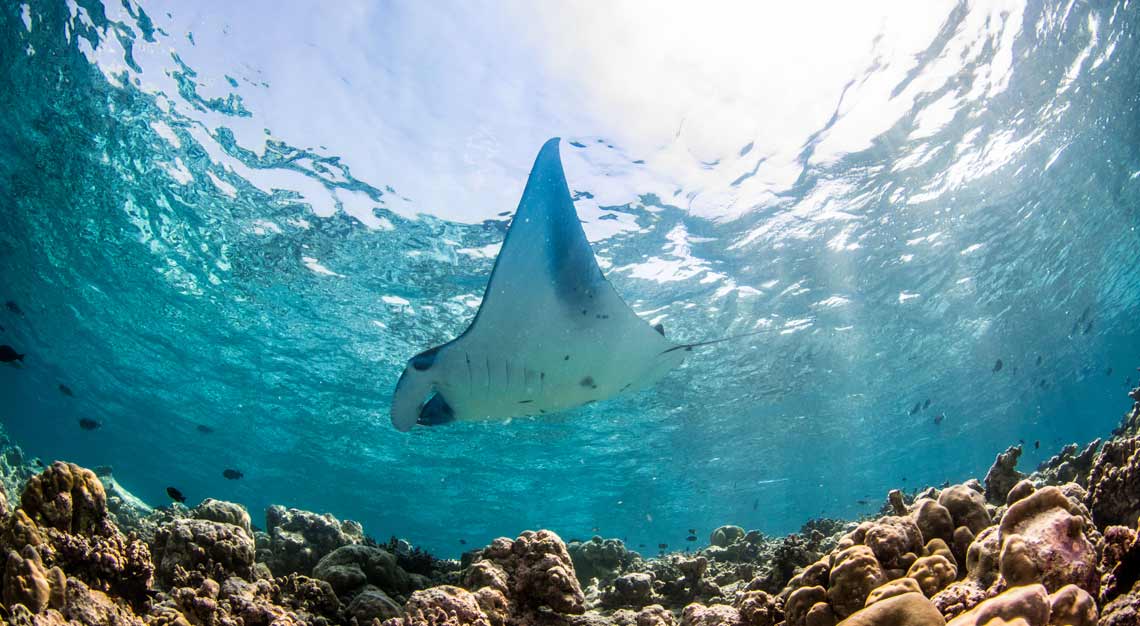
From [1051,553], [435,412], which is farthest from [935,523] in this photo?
[435,412]

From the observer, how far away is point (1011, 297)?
60.8 ft

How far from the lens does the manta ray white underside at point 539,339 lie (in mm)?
4438

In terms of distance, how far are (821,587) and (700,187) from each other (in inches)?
348

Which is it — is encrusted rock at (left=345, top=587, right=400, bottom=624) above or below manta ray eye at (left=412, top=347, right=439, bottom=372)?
below

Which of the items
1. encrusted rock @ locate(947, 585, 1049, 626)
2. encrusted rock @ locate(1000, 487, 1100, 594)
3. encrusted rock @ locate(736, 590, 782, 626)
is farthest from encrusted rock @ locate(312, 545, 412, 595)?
encrusted rock @ locate(1000, 487, 1100, 594)

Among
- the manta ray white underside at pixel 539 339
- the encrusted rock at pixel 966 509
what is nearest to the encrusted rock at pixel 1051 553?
the encrusted rock at pixel 966 509

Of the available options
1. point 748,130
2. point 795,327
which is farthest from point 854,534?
point 795,327

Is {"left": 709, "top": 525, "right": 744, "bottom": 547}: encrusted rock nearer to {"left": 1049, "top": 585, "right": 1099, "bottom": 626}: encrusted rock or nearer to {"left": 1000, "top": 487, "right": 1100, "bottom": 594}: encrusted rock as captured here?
{"left": 1000, "top": 487, "right": 1100, "bottom": 594}: encrusted rock

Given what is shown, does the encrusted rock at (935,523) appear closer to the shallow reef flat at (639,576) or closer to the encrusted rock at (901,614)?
the shallow reef flat at (639,576)

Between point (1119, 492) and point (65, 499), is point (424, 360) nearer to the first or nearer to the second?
point (65, 499)

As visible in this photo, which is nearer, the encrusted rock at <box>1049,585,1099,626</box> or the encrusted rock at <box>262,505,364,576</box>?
the encrusted rock at <box>1049,585,1099,626</box>

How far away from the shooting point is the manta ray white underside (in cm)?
444

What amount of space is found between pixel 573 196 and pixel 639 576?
24.3 ft

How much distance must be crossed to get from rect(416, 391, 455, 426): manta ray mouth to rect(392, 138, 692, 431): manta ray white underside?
0.04ft
